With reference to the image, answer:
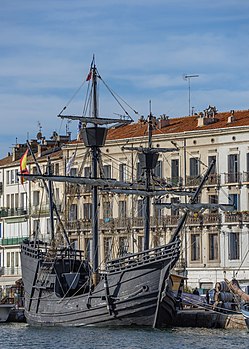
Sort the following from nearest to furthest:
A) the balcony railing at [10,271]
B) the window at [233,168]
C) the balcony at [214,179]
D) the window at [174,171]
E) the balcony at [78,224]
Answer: the window at [233,168] → the balcony at [214,179] → the window at [174,171] → the balcony at [78,224] → the balcony railing at [10,271]

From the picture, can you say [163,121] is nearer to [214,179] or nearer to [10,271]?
[214,179]

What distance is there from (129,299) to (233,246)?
107 feet

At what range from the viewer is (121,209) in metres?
135

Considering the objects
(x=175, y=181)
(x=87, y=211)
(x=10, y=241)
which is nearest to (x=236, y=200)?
(x=175, y=181)

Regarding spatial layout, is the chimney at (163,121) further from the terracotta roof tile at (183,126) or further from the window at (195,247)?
the window at (195,247)

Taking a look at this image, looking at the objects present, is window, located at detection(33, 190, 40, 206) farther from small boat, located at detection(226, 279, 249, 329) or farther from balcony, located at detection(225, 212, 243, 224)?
small boat, located at detection(226, 279, 249, 329)

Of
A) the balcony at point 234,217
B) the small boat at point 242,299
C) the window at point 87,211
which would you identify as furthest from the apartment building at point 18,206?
the small boat at point 242,299

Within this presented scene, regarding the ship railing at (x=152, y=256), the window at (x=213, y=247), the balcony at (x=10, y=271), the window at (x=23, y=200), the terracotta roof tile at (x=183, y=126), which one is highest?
the terracotta roof tile at (x=183, y=126)

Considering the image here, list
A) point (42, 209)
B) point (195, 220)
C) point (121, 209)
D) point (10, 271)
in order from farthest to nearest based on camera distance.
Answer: point (10, 271) < point (42, 209) < point (121, 209) < point (195, 220)

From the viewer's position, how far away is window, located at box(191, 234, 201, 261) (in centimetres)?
12788

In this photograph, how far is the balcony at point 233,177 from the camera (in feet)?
410

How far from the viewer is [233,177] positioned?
12569 cm

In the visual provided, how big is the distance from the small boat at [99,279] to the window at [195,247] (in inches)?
681

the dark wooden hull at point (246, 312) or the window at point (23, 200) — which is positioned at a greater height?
the window at point (23, 200)
